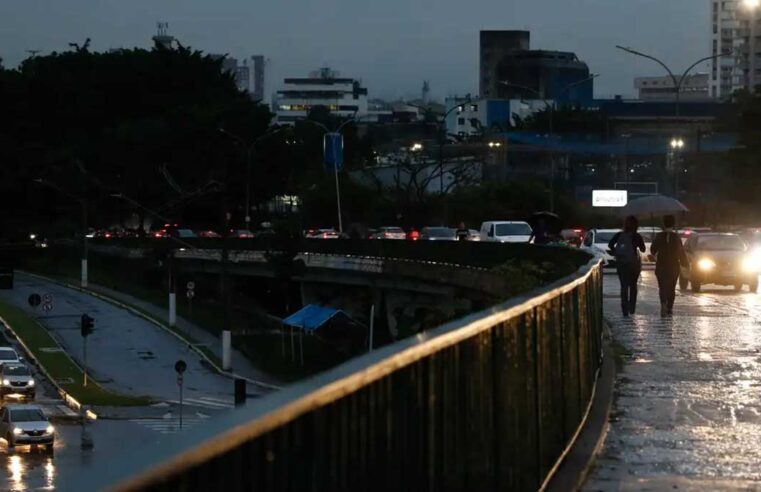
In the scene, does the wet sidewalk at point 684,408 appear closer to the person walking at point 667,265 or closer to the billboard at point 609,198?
the person walking at point 667,265

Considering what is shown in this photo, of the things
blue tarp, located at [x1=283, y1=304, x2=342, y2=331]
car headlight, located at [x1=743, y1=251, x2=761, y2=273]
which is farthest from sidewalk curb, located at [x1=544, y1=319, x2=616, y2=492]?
blue tarp, located at [x1=283, y1=304, x2=342, y2=331]

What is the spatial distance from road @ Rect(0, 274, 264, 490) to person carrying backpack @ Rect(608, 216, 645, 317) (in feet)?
39.2

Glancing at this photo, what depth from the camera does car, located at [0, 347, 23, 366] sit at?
191 feet

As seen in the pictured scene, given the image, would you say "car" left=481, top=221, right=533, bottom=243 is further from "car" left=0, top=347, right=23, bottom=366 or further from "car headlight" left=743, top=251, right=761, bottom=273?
"car headlight" left=743, top=251, right=761, bottom=273

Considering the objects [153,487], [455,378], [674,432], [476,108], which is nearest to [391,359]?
[455,378]

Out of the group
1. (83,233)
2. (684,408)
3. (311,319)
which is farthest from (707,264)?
(83,233)

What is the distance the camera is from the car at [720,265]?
36.7 meters

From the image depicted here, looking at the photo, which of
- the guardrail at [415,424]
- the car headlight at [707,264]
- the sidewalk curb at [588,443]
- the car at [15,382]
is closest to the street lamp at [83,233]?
the car at [15,382]

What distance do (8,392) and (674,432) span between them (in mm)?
45628

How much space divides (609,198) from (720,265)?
192 ft

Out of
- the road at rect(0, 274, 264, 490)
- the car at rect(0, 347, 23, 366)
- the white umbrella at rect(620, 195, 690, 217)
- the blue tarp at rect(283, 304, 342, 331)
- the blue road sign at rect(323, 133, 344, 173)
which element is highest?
the blue road sign at rect(323, 133, 344, 173)

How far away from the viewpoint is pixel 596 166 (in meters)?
111

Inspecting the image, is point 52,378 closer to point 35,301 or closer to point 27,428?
point 27,428

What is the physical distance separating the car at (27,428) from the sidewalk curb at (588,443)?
3089 centimetres
